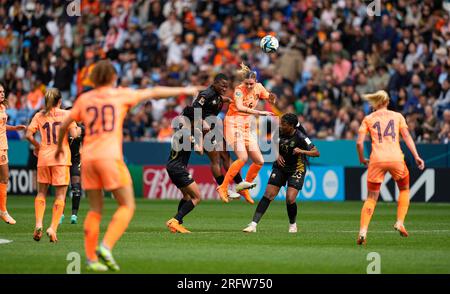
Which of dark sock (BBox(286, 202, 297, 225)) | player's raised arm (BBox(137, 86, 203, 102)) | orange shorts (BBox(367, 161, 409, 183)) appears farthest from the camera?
dark sock (BBox(286, 202, 297, 225))

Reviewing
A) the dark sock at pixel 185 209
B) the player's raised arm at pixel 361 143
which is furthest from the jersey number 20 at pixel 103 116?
the dark sock at pixel 185 209

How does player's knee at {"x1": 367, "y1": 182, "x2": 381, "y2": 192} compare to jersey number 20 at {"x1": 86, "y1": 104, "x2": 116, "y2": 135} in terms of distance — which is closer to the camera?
jersey number 20 at {"x1": 86, "y1": 104, "x2": 116, "y2": 135}

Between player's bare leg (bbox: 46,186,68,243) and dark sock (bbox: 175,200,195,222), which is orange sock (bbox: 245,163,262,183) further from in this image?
player's bare leg (bbox: 46,186,68,243)

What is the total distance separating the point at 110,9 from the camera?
121 feet

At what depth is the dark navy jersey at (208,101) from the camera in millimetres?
19562

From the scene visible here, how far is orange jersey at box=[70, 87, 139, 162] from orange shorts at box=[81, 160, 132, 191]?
0.06m

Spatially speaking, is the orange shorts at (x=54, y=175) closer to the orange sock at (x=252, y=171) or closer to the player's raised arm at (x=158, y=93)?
the player's raised arm at (x=158, y=93)

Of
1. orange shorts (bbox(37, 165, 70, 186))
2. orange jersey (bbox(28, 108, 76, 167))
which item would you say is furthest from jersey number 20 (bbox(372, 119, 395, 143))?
orange shorts (bbox(37, 165, 70, 186))

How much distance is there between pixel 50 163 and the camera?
16.1 m

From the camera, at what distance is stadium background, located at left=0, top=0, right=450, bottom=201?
95.1 feet

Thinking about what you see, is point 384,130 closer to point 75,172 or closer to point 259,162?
point 259,162

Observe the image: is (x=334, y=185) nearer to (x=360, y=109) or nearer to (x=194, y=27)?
(x=360, y=109)

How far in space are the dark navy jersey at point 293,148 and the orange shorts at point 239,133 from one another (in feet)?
9.50

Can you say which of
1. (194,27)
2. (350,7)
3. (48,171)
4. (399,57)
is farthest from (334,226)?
(194,27)
